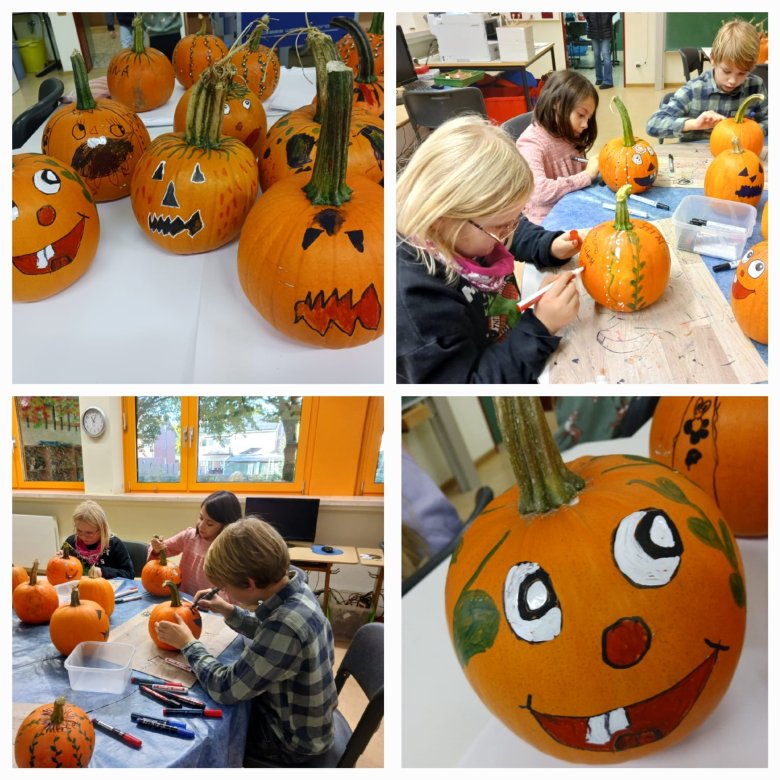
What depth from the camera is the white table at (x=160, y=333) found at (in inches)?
46.1

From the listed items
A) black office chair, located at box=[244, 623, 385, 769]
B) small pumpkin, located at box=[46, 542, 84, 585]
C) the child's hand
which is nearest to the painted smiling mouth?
black office chair, located at box=[244, 623, 385, 769]

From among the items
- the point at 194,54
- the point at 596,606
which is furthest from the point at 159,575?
the point at 194,54

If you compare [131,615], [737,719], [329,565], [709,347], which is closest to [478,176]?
[709,347]

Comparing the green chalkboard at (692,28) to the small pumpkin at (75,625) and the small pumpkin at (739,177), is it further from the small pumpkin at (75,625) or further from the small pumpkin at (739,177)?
the small pumpkin at (75,625)

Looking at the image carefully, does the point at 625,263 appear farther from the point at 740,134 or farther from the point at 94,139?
the point at 94,139

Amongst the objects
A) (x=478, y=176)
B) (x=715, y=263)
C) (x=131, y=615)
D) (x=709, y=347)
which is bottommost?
(x=131, y=615)

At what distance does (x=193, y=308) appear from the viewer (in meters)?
1.27

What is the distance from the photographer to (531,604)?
2.50ft

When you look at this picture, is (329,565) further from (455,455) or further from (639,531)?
(639,531)

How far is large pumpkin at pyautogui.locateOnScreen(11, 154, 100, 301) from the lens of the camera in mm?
1169

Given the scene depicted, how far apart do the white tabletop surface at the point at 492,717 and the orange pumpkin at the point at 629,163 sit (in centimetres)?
81

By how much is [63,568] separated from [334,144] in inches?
42.9

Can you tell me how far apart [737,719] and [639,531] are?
28 cm

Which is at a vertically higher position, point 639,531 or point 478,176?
point 478,176
